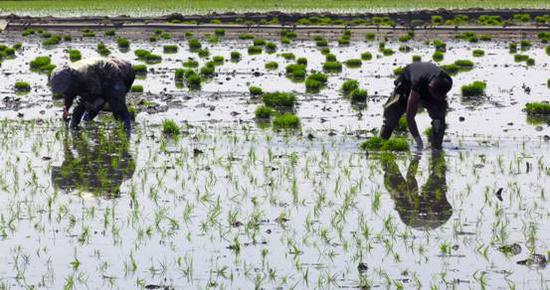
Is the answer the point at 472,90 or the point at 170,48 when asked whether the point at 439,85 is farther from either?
the point at 170,48

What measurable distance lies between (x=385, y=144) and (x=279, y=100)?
6.08 metres

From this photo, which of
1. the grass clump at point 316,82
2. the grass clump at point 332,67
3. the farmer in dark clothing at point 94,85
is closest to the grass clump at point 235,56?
the grass clump at point 332,67

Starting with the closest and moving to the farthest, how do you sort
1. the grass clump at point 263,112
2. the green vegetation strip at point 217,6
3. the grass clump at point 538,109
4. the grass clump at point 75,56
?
the grass clump at point 263,112
the grass clump at point 538,109
the grass clump at point 75,56
the green vegetation strip at point 217,6

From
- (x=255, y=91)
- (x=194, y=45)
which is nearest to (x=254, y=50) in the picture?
(x=194, y=45)

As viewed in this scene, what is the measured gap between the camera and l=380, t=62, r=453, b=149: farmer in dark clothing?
1728 cm

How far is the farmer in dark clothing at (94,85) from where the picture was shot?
18862 millimetres

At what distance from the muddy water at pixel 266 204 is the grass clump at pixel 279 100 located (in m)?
0.60

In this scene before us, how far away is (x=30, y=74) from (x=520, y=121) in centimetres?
1399

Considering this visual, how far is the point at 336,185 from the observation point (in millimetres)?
14867

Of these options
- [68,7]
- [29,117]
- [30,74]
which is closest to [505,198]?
[29,117]

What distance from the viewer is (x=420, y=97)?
17672 millimetres

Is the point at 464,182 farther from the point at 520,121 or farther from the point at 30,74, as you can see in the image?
the point at 30,74

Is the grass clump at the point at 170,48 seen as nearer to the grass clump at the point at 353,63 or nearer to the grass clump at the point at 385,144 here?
the grass clump at the point at 353,63

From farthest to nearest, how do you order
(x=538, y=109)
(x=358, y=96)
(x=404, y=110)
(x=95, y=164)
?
(x=358, y=96) → (x=538, y=109) → (x=404, y=110) → (x=95, y=164)
